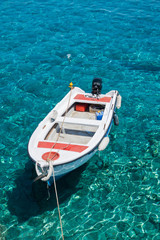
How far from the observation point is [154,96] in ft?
61.7

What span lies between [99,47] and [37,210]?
1670 cm

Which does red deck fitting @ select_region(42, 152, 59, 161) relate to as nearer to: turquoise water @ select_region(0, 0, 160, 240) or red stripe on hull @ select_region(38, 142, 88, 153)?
red stripe on hull @ select_region(38, 142, 88, 153)

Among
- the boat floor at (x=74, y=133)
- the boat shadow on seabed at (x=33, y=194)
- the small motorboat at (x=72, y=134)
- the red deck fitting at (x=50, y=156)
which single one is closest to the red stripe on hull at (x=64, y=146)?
the small motorboat at (x=72, y=134)

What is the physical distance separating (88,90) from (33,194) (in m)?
9.23

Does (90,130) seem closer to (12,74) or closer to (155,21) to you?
(12,74)

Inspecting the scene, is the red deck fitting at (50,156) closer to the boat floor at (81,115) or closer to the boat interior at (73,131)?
the boat interior at (73,131)

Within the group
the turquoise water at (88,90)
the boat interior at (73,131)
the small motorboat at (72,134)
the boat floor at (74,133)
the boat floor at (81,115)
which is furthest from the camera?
the boat floor at (81,115)

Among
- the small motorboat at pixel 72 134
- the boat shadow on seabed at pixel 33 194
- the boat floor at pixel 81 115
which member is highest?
the small motorboat at pixel 72 134

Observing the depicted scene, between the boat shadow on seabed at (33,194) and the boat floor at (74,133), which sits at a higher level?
the boat floor at (74,133)

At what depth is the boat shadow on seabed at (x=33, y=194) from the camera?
11766 millimetres

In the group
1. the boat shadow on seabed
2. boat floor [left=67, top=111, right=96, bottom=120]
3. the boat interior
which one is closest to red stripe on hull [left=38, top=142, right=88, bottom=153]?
the boat interior

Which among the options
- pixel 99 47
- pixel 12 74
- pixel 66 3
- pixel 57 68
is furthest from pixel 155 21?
pixel 12 74

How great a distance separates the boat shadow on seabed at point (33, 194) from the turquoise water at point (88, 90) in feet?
0.14

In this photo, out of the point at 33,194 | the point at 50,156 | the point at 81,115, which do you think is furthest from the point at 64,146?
the point at 81,115
